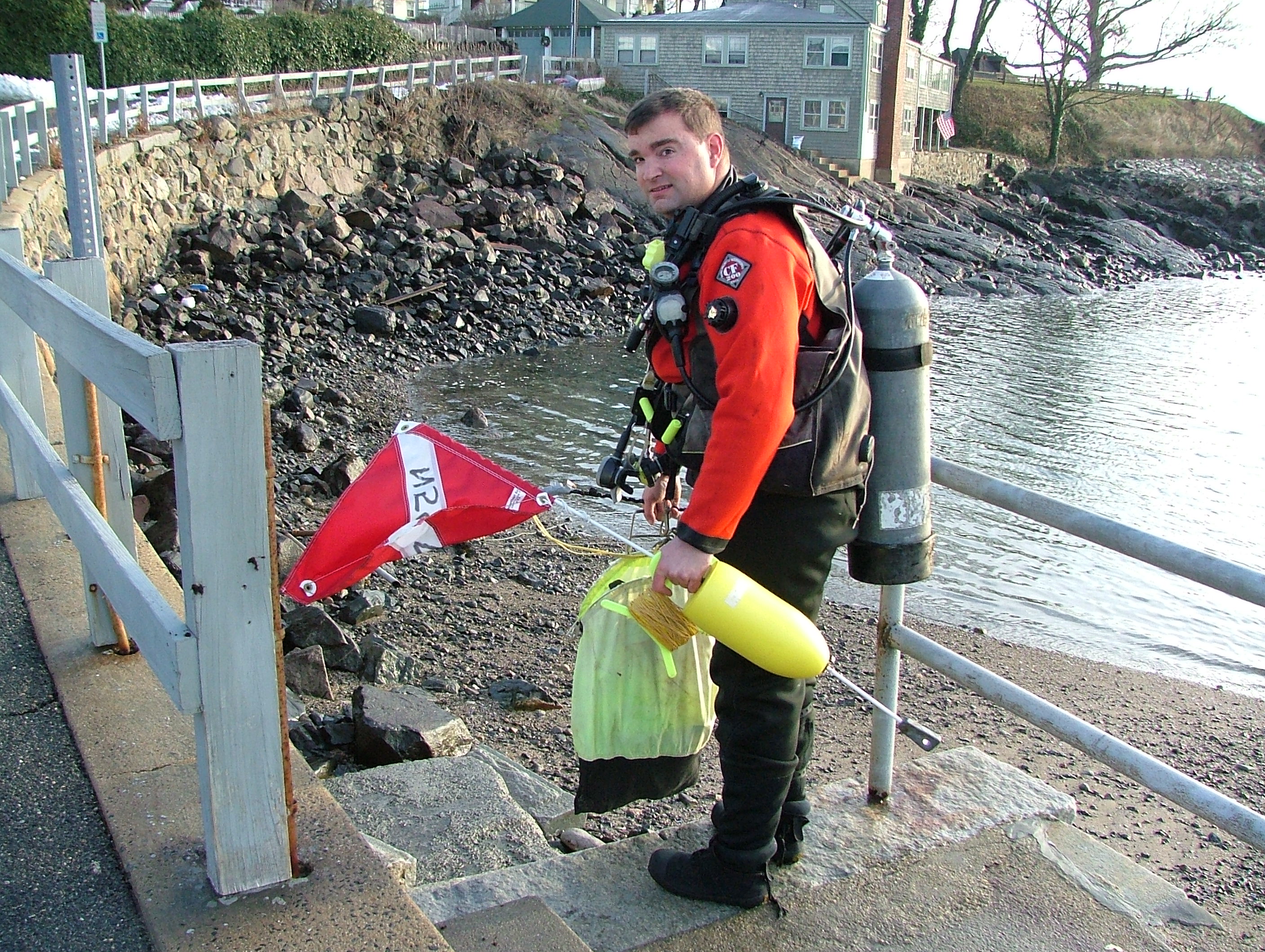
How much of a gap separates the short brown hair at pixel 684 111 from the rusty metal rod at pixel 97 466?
196 centimetres

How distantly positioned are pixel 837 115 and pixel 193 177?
90.5 ft

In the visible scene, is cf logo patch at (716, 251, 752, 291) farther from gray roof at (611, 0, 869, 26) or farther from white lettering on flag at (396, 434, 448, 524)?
gray roof at (611, 0, 869, 26)

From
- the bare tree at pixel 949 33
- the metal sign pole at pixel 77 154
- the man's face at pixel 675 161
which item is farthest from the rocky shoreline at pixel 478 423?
the bare tree at pixel 949 33

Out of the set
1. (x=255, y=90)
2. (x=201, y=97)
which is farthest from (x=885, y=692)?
(x=255, y=90)

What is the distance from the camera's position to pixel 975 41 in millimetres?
57625

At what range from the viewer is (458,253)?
70.6 ft

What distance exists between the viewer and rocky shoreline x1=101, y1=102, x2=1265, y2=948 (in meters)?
5.09

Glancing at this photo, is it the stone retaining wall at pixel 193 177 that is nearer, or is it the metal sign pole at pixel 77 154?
the metal sign pole at pixel 77 154

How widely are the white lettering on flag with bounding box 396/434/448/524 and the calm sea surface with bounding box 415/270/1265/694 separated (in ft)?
18.9

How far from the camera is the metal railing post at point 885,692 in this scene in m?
3.18

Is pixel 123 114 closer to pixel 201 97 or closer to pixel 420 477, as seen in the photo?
pixel 201 97

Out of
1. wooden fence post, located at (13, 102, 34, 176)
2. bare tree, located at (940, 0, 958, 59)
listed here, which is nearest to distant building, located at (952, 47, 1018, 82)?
bare tree, located at (940, 0, 958, 59)

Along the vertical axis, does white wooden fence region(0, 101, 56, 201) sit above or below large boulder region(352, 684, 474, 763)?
above

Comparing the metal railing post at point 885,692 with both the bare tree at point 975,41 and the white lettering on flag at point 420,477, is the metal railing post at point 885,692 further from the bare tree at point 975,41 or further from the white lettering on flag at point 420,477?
the bare tree at point 975,41
